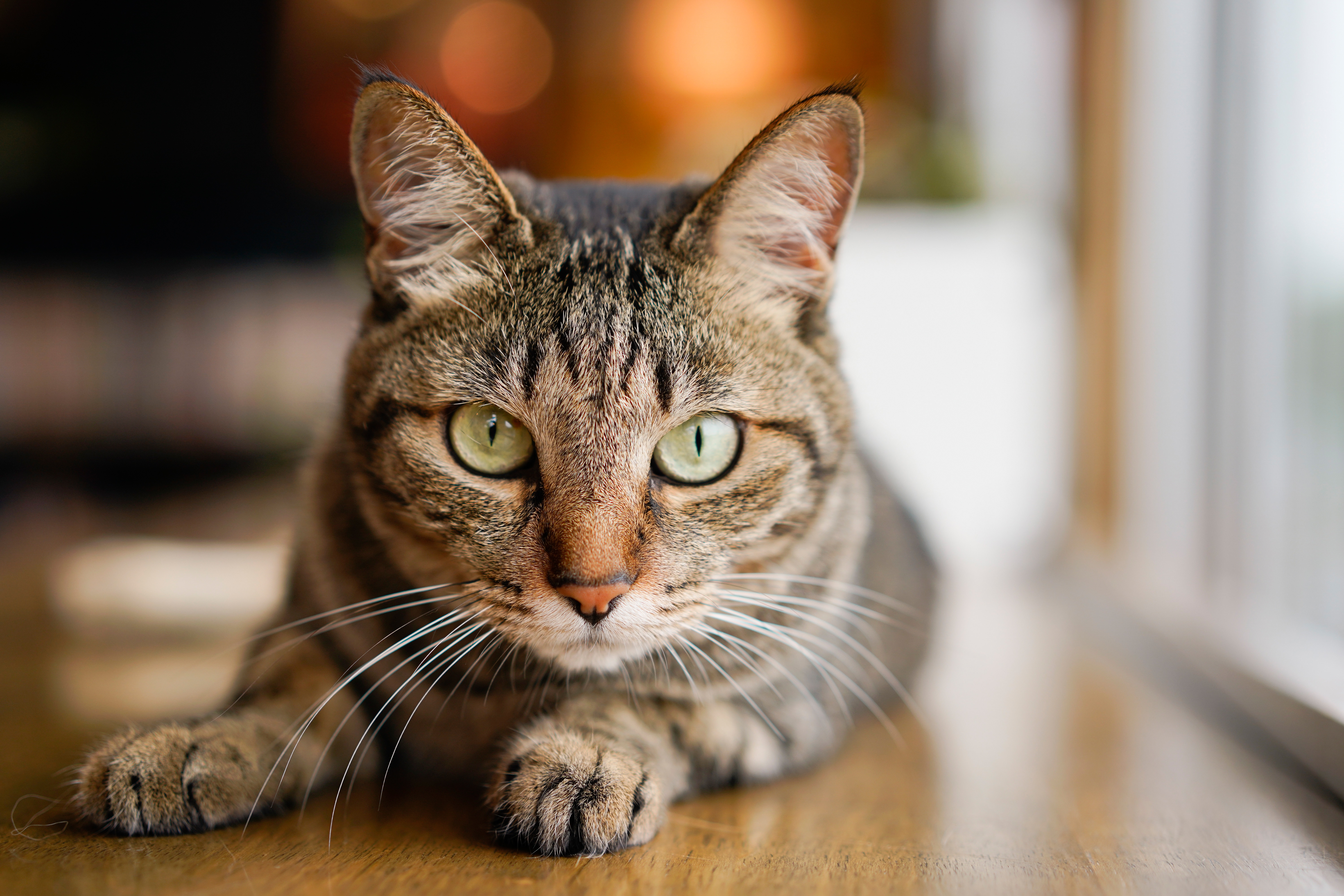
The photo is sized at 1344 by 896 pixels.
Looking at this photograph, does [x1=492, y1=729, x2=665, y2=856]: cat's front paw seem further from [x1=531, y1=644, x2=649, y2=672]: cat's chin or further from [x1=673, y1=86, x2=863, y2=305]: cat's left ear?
[x1=673, y1=86, x2=863, y2=305]: cat's left ear

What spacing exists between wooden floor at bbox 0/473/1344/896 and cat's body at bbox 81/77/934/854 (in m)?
0.04

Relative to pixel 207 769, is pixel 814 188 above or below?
above

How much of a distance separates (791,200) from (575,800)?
55 centimetres

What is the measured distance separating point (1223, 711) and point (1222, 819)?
1.27 feet

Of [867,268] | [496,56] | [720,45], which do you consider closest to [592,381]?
[867,268]

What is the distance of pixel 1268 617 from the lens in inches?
51.8

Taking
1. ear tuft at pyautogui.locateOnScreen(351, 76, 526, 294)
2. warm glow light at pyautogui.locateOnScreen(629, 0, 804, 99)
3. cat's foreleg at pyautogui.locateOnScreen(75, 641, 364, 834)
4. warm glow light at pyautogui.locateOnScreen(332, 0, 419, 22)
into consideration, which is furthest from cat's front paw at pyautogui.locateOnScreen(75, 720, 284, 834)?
warm glow light at pyautogui.locateOnScreen(332, 0, 419, 22)

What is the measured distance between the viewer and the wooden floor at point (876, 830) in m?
0.67

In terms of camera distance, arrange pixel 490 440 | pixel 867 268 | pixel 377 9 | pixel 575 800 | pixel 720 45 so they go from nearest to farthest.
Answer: pixel 575 800
pixel 490 440
pixel 867 268
pixel 720 45
pixel 377 9

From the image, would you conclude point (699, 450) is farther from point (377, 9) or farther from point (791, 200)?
point (377, 9)

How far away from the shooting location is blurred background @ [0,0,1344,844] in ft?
4.87

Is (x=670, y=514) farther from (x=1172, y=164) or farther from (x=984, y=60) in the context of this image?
(x=984, y=60)

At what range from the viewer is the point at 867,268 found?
2.22 metres

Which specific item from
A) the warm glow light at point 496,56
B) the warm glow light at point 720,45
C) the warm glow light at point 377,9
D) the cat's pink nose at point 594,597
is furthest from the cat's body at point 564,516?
the warm glow light at point 377,9
